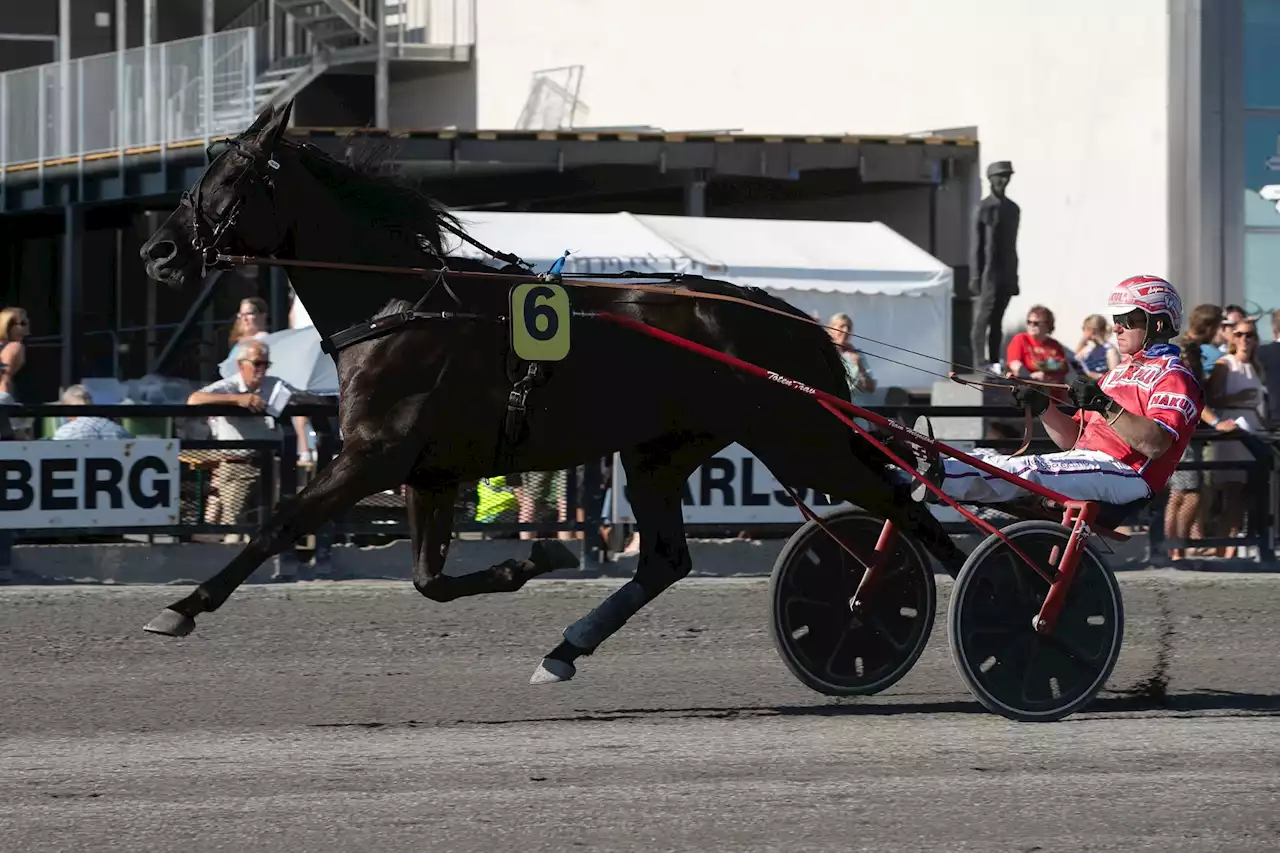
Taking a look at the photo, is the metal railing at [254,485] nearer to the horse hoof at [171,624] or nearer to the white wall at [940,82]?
the horse hoof at [171,624]

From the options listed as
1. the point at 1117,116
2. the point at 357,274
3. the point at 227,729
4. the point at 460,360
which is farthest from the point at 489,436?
the point at 1117,116

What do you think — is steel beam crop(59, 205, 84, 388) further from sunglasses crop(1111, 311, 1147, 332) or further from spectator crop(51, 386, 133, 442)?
sunglasses crop(1111, 311, 1147, 332)

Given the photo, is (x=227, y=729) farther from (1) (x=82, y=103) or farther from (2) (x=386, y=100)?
(2) (x=386, y=100)

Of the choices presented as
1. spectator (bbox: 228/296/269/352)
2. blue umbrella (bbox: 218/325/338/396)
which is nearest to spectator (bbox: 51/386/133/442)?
spectator (bbox: 228/296/269/352)

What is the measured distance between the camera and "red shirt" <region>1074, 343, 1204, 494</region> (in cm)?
700

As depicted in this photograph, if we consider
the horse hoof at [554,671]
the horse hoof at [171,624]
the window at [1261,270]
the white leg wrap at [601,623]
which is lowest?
the horse hoof at [554,671]

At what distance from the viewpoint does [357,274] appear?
23.6ft

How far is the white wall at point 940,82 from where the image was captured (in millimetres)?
18516

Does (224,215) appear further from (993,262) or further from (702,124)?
(702,124)

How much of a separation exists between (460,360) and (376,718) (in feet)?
3.98

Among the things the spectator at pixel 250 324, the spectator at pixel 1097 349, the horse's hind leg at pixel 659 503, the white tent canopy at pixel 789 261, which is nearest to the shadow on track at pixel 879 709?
the horse's hind leg at pixel 659 503

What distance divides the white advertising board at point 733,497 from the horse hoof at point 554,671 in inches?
159

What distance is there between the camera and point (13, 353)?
11.6 meters

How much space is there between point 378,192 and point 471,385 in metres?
0.85
